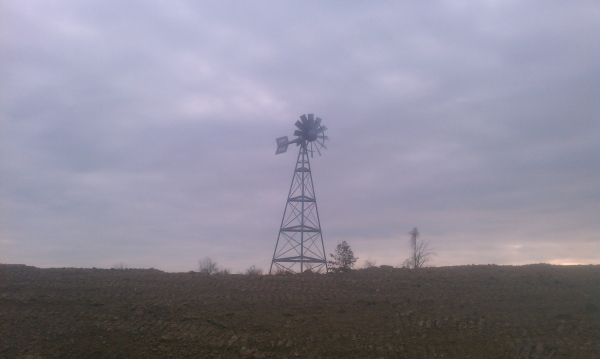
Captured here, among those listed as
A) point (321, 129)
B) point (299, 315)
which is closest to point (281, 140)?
point (321, 129)

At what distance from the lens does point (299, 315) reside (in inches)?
548

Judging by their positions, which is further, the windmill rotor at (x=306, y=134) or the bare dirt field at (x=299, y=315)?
the windmill rotor at (x=306, y=134)

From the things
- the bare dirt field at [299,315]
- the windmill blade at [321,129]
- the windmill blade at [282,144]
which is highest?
→ the windmill blade at [321,129]

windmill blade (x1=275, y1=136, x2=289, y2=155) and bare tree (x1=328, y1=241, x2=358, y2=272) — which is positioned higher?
windmill blade (x1=275, y1=136, x2=289, y2=155)

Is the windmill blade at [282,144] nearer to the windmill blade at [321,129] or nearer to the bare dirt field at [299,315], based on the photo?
the windmill blade at [321,129]

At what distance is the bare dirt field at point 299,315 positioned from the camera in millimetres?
12023

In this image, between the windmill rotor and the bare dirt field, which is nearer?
the bare dirt field

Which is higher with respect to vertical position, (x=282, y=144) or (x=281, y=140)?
(x=281, y=140)

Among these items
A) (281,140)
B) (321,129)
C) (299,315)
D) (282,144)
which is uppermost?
(321,129)

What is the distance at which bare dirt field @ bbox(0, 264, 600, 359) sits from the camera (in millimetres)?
12023

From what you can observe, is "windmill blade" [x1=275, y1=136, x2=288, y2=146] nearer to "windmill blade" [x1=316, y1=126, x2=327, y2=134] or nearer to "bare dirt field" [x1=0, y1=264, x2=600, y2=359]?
"windmill blade" [x1=316, y1=126, x2=327, y2=134]

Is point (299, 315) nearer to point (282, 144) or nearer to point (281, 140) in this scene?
point (282, 144)

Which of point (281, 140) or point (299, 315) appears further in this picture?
point (281, 140)

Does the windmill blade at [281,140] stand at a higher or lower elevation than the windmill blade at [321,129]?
lower
